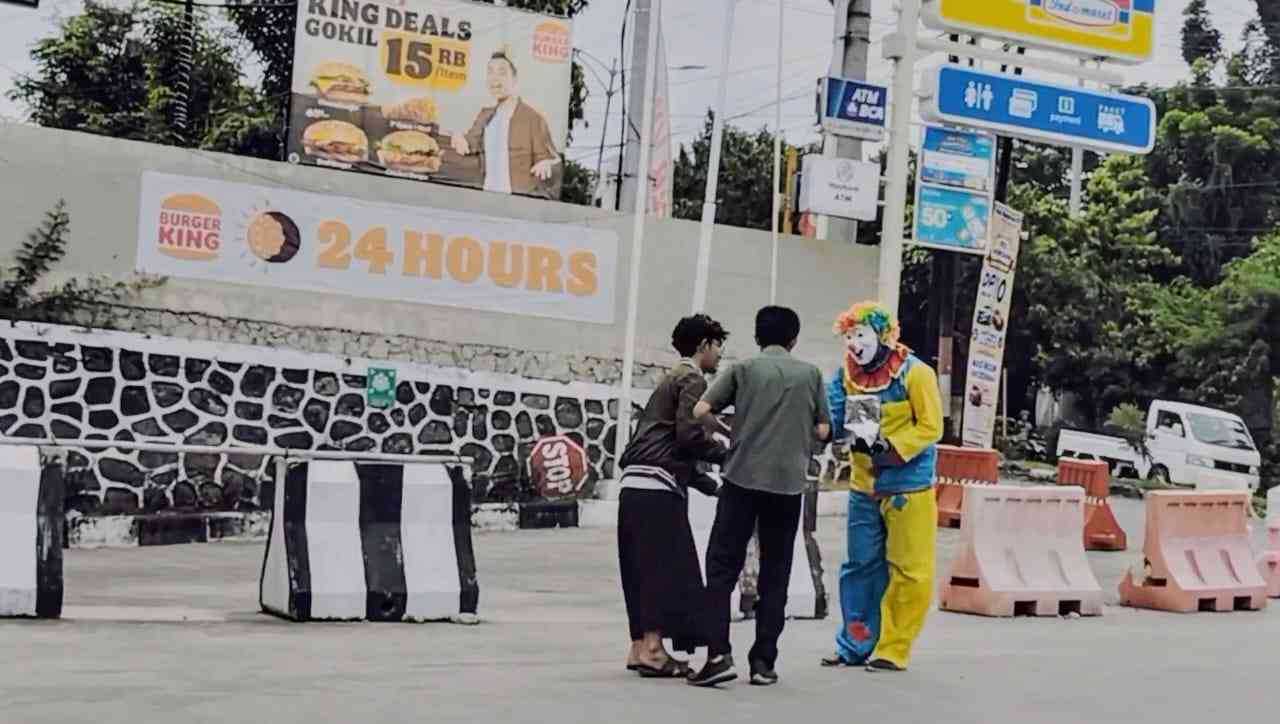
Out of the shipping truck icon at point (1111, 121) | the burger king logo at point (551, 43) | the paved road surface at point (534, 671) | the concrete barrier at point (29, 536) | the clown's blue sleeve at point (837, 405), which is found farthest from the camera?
the burger king logo at point (551, 43)

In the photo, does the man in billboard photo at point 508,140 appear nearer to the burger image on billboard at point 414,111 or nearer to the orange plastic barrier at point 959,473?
the burger image on billboard at point 414,111

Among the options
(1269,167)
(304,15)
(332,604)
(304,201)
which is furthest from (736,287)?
(1269,167)

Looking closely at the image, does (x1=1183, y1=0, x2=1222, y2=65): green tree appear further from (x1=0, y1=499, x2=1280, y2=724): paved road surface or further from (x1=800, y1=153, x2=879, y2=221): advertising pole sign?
(x1=0, y1=499, x2=1280, y2=724): paved road surface

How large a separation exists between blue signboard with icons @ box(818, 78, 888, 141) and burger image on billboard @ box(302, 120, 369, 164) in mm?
6954

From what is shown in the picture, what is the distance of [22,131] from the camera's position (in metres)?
18.5

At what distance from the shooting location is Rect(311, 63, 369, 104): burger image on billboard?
25.9 m

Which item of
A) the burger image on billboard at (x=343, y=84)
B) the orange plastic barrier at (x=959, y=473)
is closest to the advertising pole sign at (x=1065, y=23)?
the orange plastic barrier at (x=959, y=473)

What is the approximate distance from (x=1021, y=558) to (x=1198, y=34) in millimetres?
45713

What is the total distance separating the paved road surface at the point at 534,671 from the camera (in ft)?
24.8

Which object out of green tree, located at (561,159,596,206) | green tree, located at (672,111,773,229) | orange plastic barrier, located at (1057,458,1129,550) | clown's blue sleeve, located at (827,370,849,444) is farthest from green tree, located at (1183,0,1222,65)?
clown's blue sleeve, located at (827,370,849,444)

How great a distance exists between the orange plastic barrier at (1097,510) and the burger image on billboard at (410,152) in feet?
33.5

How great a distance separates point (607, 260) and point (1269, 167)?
3029 centimetres

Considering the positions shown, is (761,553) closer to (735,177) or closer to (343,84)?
(343,84)

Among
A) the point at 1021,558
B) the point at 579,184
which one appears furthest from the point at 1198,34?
the point at 1021,558
